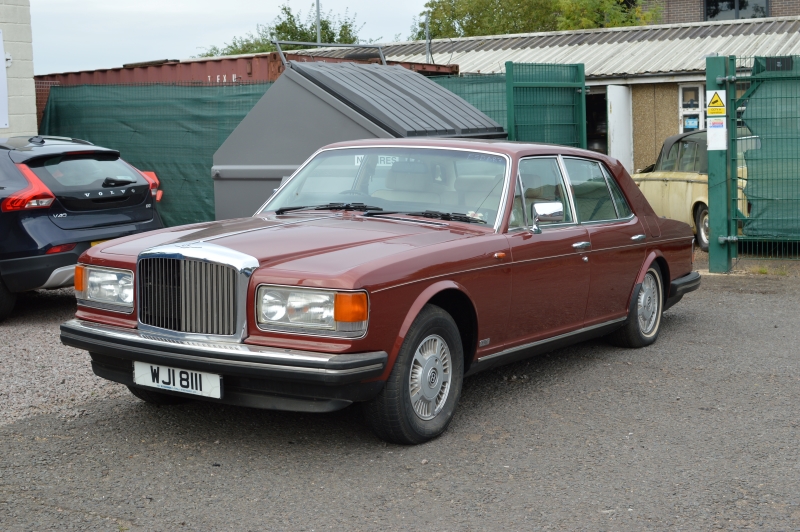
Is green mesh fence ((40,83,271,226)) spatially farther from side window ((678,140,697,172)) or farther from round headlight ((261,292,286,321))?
round headlight ((261,292,286,321))

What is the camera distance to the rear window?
341 inches

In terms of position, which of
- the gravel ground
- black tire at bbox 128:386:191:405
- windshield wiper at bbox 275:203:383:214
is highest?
windshield wiper at bbox 275:203:383:214

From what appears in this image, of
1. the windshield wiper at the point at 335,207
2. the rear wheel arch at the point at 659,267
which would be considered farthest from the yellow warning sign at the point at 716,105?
the windshield wiper at the point at 335,207

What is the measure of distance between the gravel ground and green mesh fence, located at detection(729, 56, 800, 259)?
4538mm

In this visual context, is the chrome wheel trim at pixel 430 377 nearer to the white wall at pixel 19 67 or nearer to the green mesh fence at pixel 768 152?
the green mesh fence at pixel 768 152

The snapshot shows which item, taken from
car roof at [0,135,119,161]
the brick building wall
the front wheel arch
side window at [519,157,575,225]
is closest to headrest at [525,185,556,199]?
side window at [519,157,575,225]

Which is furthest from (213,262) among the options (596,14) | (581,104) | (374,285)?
(596,14)

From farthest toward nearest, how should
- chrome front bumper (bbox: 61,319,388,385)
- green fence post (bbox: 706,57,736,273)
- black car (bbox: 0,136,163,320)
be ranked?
green fence post (bbox: 706,57,736,273) < black car (bbox: 0,136,163,320) < chrome front bumper (bbox: 61,319,388,385)

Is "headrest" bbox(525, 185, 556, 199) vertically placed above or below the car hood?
above

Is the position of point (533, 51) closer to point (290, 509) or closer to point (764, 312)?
point (764, 312)

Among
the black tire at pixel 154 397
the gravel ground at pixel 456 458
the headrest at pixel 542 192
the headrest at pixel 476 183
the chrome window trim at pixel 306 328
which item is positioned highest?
the headrest at pixel 476 183

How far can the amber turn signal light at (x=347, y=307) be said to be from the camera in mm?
4508

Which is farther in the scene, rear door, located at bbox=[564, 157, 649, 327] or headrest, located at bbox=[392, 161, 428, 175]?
rear door, located at bbox=[564, 157, 649, 327]

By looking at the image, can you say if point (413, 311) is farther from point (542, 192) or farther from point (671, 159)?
point (671, 159)
